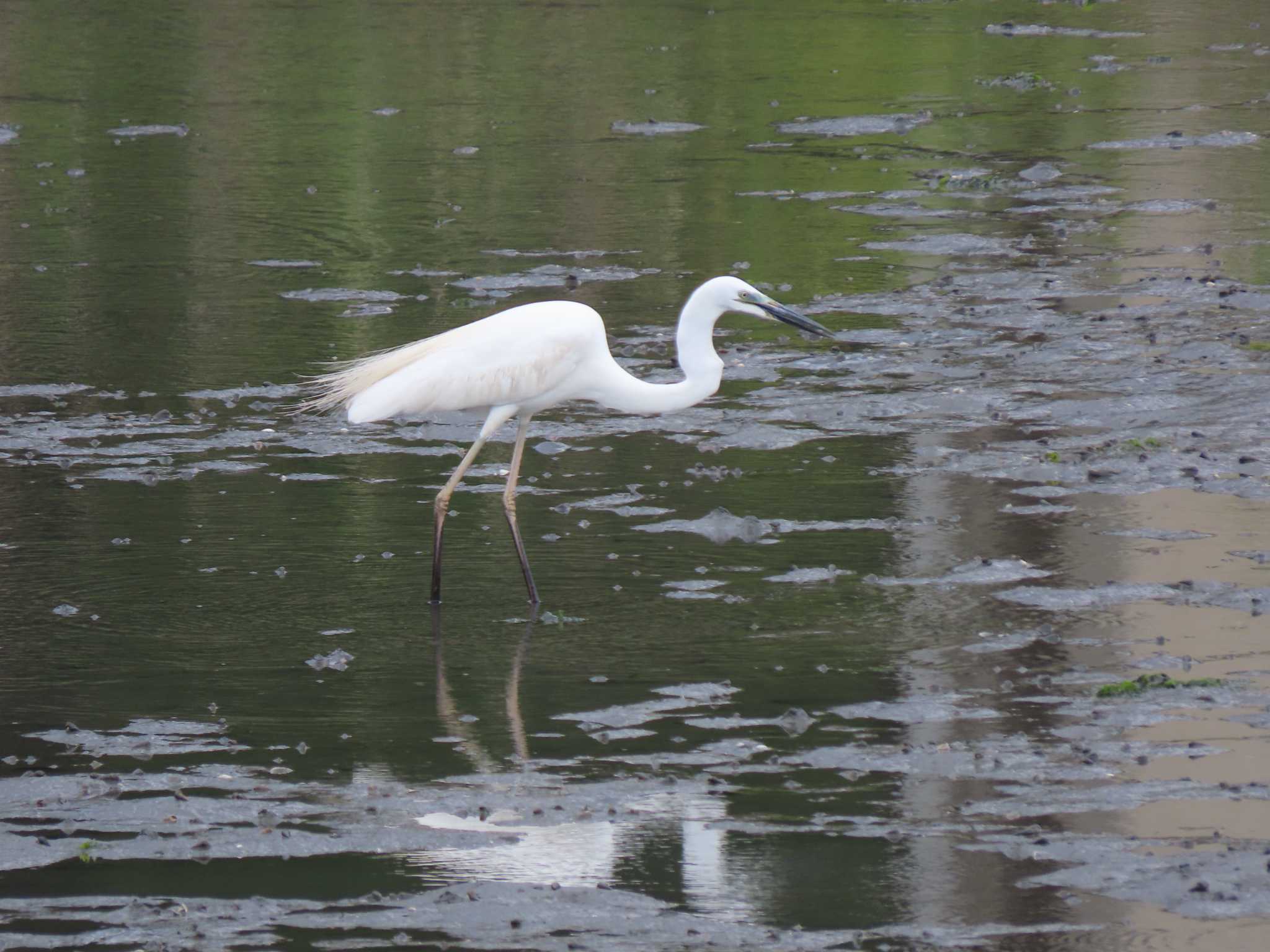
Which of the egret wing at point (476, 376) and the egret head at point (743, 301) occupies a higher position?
the egret head at point (743, 301)

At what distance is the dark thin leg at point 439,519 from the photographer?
7734 millimetres

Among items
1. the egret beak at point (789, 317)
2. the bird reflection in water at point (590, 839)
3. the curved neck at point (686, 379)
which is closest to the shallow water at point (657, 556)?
the bird reflection in water at point (590, 839)

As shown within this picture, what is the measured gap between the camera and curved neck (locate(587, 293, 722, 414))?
8.06 meters

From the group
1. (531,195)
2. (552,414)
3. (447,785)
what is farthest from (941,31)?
(447,785)

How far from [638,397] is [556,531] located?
68 cm

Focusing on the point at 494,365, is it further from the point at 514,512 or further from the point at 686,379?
the point at 686,379

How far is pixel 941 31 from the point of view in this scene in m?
24.1

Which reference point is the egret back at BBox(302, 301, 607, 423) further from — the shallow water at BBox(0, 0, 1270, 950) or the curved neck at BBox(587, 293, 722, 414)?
the shallow water at BBox(0, 0, 1270, 950)

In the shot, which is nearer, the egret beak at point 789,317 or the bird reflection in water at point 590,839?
the bird reflection in water at point 590,839

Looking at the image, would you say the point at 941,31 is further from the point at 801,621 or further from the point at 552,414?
the point at 801,621

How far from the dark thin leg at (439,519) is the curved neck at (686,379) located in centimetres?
58

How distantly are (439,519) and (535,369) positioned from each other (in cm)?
68

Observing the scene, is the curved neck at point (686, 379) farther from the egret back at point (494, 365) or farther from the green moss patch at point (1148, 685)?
the green moss patch at point (1148, 685)

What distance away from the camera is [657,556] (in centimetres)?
806
